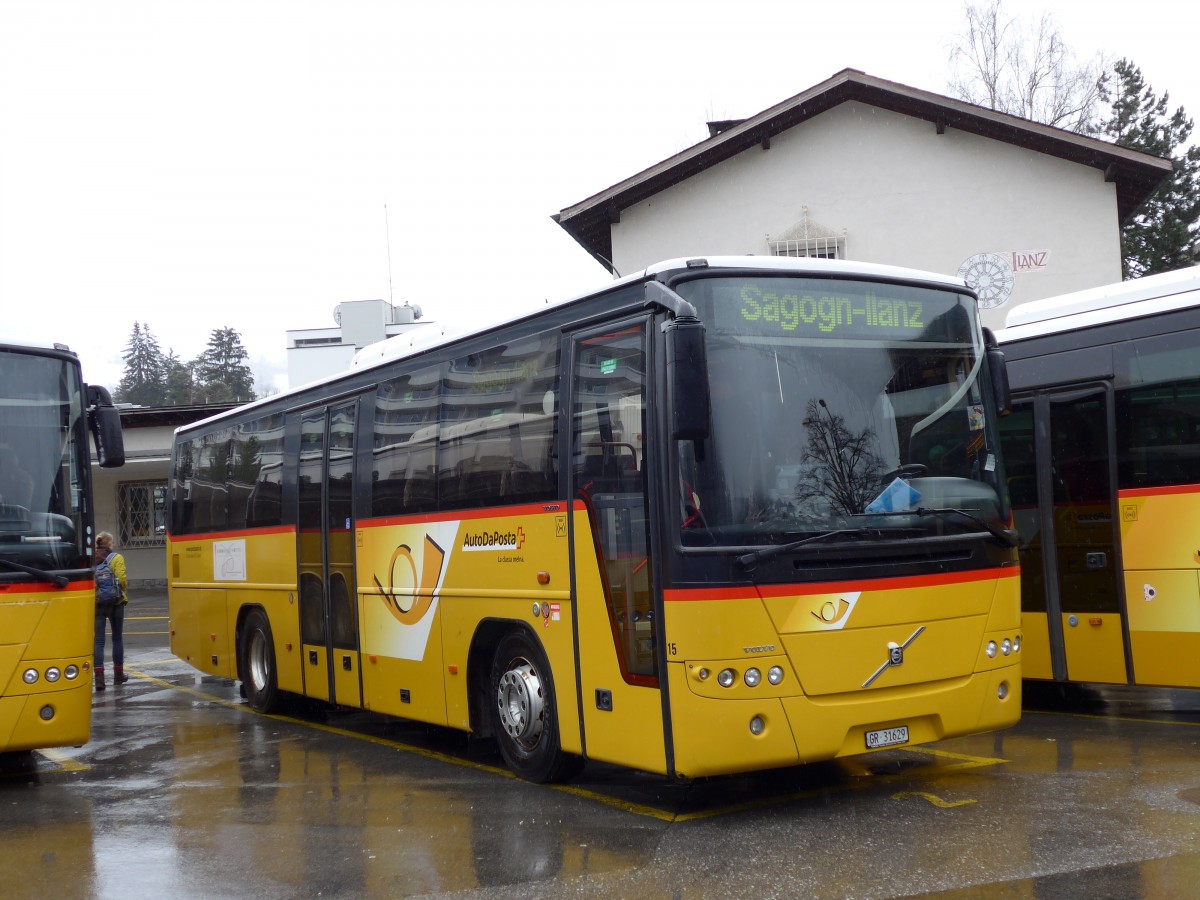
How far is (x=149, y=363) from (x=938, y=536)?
109 metres

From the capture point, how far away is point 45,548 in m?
9.21

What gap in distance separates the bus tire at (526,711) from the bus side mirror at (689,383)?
2.36 metres

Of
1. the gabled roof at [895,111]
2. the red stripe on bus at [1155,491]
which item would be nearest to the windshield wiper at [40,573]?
the red stripe on bus at [1155,491]

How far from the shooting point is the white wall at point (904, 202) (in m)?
22.8

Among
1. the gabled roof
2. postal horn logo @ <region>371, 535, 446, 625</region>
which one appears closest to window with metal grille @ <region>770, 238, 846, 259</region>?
the gabled roof

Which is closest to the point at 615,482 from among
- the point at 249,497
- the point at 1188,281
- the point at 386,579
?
the point at 386,579

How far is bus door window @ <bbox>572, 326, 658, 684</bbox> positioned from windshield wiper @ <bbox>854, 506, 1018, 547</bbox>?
1286 mm

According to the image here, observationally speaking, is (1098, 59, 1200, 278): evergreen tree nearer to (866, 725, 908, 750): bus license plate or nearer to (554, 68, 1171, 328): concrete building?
(554, 68, 1171, 328): concrete building

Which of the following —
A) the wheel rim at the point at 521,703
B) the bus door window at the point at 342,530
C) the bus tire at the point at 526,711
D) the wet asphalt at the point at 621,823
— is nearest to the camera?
the wet asphalt at the point at 621,823

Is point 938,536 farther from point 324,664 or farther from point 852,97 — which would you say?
point 852,97

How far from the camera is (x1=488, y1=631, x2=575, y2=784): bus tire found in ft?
26.7

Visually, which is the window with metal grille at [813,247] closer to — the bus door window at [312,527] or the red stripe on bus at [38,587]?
the bus door window at [312,527]

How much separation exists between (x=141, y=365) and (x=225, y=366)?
14.8 metres

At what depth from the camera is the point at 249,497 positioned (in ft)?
43.7
